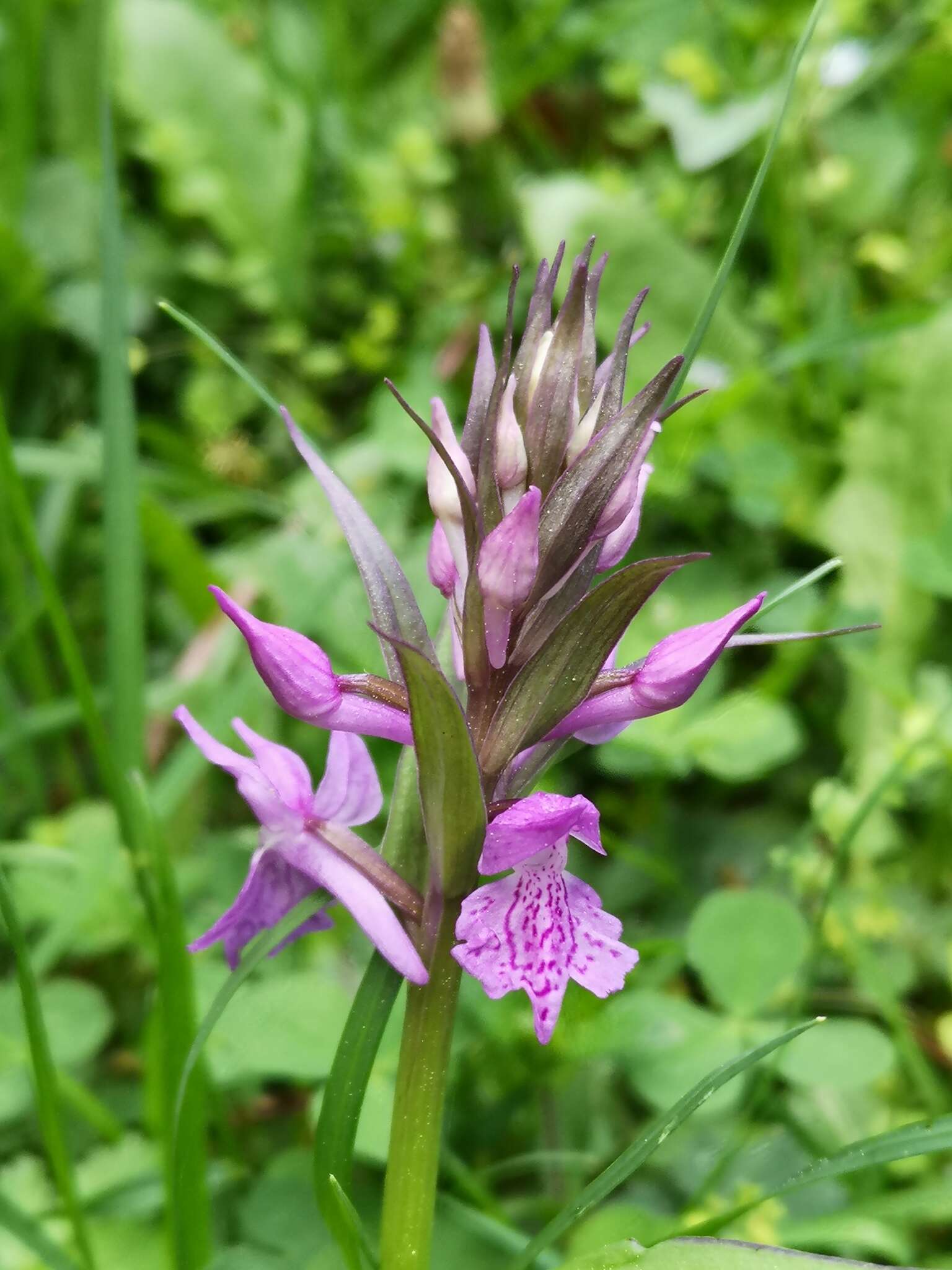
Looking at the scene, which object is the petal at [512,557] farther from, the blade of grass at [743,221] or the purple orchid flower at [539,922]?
the blade of grass at [743,221]

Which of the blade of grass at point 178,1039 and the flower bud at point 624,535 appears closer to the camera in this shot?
the flower bud at point 624,535

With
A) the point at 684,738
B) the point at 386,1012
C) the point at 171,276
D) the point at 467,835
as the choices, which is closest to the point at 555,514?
the point at 467,835

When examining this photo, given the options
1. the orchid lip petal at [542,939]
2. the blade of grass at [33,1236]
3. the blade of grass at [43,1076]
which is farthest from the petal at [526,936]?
the blade of grass at [33,1236]

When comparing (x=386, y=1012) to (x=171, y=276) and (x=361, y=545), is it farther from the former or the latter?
(x=171, y=276)

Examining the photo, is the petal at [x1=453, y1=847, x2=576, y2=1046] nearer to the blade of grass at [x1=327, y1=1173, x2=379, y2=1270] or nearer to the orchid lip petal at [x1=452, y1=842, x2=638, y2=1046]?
the orchid lip petal at [x1=452, y1=842, x2=638, y2=1046]

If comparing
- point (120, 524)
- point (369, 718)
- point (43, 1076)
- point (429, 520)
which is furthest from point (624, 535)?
point (429, 520)
